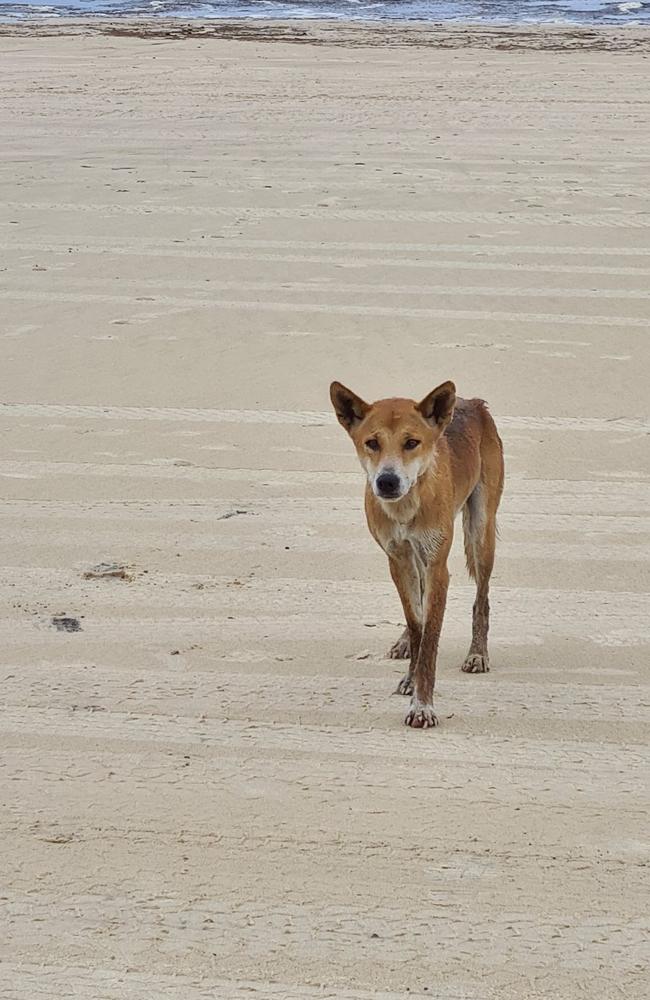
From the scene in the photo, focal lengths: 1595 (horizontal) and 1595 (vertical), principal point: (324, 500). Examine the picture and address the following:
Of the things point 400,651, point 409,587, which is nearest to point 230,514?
point 400,651

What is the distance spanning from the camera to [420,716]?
4930mm

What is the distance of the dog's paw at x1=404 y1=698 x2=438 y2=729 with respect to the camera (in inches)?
194

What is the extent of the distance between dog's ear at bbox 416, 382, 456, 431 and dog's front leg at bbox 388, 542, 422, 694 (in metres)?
0.40

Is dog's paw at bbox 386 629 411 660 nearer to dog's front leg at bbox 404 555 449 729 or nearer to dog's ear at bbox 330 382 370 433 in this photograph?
dog's front leg at bbox 404 555 449 729

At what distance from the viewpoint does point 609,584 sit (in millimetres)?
6121

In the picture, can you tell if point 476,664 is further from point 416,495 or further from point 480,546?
point 416,495

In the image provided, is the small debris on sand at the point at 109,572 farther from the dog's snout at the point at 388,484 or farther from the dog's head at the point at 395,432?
the dog's snout at the point at 388,484

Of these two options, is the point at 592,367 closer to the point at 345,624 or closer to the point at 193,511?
the point at 193,511

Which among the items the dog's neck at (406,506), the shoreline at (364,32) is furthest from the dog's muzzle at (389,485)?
the shoreline at (364,32)

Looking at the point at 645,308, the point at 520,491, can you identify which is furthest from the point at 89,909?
the point at 645,308

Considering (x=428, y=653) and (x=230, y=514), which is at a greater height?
(x=428, y=653)

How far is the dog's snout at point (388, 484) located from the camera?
4.69 m

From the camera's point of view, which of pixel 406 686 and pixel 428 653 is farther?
pixel 406 686

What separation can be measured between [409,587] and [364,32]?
23.5 meters
